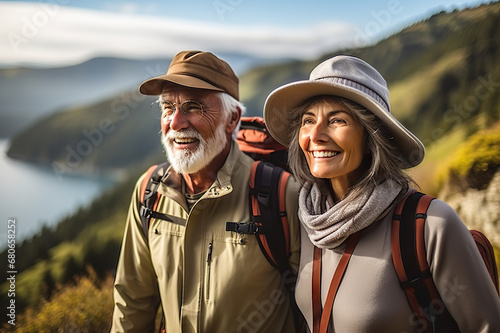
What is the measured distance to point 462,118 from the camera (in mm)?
4684

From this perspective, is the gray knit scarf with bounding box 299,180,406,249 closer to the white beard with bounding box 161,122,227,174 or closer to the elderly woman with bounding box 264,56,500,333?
the elderly woman with bounding box 264,56,500,333

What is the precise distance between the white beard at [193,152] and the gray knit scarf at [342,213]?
688 mm

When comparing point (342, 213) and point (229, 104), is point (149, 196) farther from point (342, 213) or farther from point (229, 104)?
point (342, 213)

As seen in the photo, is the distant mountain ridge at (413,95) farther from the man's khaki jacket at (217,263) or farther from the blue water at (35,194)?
Answer: the man's khaki jacket at (217,263)

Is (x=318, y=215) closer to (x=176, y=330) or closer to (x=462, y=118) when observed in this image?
(x=176, y=330)

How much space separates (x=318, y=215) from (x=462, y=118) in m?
3.60

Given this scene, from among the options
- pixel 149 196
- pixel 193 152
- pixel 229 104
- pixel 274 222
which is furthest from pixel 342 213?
pixel 149 196

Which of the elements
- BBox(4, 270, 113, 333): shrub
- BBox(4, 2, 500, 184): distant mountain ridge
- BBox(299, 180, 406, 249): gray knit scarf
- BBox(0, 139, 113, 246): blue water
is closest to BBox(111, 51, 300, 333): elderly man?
BBox(299, 180, 406, 249): gray knit scarf

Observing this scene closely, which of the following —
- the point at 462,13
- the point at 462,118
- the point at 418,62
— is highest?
the point at 462,13

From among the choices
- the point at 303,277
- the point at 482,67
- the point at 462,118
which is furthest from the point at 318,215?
the point at 482,67

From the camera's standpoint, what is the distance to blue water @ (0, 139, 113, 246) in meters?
4.82

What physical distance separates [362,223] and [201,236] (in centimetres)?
95

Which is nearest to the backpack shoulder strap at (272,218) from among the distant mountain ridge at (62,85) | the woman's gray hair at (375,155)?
the woman's gray hair at (375,155)

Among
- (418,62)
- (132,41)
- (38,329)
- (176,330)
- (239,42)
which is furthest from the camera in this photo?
(239,42)
